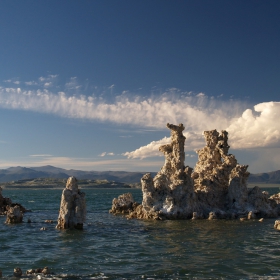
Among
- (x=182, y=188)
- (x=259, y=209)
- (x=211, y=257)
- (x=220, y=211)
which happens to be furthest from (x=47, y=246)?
(x=259, y=209)

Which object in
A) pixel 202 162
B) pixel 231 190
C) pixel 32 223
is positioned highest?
pixel 202 162

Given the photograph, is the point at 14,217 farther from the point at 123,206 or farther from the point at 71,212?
the point at 123,206

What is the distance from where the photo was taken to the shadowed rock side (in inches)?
1763

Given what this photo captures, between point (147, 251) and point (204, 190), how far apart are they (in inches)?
931

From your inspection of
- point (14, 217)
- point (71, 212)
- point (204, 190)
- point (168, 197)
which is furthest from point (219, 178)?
point (14, 217)

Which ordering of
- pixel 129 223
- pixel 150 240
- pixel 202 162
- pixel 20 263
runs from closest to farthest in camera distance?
pixel 20 263 < pixel 150 240 < pixel 129 223 < pixel 202 162

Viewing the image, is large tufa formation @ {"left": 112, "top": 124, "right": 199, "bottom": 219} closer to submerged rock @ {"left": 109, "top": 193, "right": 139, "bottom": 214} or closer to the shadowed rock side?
the shadowed rock side

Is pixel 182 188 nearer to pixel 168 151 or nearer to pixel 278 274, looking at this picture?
pixel 168 151

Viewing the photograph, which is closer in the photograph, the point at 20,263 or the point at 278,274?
the point at 278,274

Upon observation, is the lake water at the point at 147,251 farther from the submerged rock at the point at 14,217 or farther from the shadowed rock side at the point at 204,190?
the shadowed rock side at the point at 204,190

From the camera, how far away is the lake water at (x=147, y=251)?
20.1 meters

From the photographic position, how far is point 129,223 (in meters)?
41.2

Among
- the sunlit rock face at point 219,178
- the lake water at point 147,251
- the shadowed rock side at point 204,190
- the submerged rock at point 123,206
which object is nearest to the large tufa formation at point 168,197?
the shadowed rock side at point 204,190

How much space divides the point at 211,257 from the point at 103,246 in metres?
8.40
